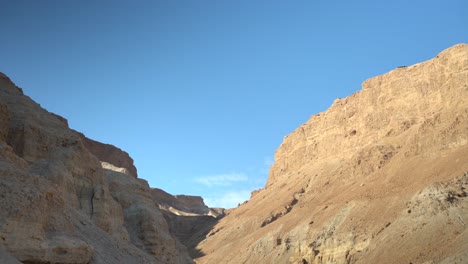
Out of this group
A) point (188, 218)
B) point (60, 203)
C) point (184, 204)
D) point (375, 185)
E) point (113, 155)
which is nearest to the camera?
point (60, 203)

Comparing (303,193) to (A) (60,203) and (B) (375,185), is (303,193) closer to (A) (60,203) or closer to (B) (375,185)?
(B) (375,185)

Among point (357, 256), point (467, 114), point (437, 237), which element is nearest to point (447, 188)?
point (437, 237)

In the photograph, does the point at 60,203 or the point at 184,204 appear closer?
the point at 60,203

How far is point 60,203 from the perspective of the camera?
18.4m

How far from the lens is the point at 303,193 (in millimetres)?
79812

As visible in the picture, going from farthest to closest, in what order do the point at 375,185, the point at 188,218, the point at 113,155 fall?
the point at 188,218 < the point at 113,155 < the point at 375,185

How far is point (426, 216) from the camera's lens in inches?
1734

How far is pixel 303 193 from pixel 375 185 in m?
21.7

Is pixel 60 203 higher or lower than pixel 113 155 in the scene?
lower

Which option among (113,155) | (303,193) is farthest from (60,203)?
(113,155)

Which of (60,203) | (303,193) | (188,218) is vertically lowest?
(60,203)

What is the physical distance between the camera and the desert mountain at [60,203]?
1512cm

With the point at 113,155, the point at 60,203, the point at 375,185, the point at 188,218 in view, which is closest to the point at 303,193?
the point at 375,185

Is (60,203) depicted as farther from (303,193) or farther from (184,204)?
(184,204)
